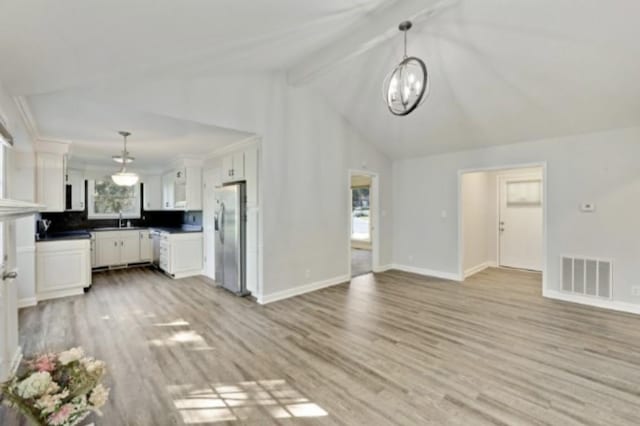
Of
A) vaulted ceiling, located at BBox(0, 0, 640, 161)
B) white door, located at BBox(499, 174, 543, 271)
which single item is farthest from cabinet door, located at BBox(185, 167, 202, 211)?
white door, located at BBox(499, 174, 543, 271)

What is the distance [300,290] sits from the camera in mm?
4719

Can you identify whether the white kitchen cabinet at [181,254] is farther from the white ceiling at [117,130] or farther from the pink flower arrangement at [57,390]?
the pink flower arrangement at [57,390]

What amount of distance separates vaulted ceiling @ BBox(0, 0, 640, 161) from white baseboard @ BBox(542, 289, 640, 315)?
2.40 m

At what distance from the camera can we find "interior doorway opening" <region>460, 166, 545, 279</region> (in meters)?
6.07

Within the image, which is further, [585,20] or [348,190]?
[348,190]

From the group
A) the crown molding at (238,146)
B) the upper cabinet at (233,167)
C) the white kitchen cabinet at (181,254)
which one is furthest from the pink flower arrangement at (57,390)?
the white kitchen cabinet at (181,254)

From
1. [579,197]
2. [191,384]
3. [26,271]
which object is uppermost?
[579,197]

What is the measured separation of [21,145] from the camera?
12.5ft

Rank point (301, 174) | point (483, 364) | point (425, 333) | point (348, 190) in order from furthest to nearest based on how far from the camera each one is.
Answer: point (348, 190) → point (301, 174) → point (425, 333) → point (483, 364)

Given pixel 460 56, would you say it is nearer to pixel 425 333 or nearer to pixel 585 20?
pixel 585 20

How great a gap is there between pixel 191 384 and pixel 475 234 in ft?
19.3

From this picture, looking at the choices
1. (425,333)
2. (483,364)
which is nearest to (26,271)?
(425,333)

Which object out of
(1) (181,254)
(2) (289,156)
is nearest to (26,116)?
(2) (289,156)

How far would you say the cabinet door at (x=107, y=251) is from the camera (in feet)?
20.5
